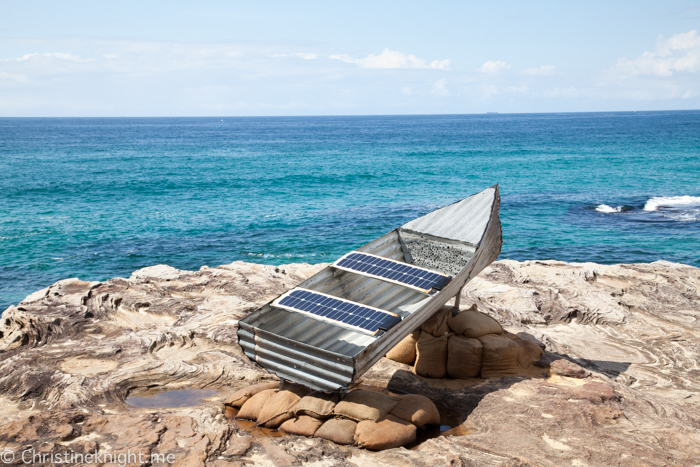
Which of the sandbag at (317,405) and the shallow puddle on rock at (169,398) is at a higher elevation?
the sandbag at (317,405)

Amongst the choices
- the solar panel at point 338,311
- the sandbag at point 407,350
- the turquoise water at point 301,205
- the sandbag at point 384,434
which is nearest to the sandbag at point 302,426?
the sandbag at point 384,434

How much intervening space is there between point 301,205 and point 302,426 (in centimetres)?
2970

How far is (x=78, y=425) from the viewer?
29.4 feet

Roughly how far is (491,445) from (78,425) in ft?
23.4

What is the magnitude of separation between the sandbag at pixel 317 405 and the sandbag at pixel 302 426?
9 cm

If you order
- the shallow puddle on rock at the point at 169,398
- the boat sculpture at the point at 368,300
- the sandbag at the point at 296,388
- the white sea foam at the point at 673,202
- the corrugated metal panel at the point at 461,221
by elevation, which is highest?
the corrugated metal panel at the point at 461,221

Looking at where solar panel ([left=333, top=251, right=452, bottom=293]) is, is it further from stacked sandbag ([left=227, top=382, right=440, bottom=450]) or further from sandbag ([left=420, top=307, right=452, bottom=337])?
stacked sandbag ([left=227, top=382, right=440, bottom=450])

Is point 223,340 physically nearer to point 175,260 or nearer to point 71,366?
point 71,366

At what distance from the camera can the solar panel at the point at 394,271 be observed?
36.3 ft

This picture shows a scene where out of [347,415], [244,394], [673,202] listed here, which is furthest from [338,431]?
[673,202]

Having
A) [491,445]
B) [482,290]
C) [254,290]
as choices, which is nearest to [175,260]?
[254,290]

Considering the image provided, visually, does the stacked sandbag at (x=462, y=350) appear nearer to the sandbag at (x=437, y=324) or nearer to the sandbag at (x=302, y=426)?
the sandbag at (x=437, y=324)

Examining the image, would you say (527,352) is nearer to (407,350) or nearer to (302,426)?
(407,350)

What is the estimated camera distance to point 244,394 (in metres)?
10.2
